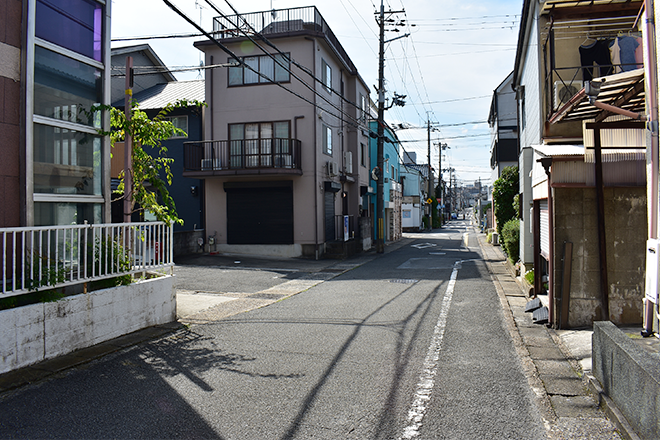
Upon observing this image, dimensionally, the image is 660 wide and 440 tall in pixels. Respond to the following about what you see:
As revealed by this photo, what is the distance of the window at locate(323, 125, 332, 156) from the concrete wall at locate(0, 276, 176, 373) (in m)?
14.0

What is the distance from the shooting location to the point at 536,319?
24.7 ft

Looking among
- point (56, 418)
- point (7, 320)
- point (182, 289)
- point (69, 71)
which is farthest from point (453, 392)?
point (182, 289)

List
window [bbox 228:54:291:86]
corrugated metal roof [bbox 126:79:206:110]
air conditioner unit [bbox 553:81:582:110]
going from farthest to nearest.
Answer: corrugated metal roof [bbox 126:79:206:110], window [bbox 228:54:291:86], air conditioner unit [bbox 553:81:582:110]

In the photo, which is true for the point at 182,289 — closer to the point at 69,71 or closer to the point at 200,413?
the point at 69,71

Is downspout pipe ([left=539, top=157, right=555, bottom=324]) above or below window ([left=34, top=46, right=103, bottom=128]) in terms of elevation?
below

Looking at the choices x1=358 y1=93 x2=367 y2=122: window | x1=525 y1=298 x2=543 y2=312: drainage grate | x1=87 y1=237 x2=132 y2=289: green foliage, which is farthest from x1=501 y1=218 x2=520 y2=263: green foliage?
x1=358 y1=93 x2=367 y2=122: window

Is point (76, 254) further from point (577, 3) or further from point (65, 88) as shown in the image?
point (577, 3)

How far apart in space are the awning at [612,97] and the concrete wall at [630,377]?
101 inches

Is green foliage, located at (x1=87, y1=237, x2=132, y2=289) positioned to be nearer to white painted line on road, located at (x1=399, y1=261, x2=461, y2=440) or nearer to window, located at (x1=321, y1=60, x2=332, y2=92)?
white painted line on road, located at (x1=399, y1=261, x2=461, y2=440)

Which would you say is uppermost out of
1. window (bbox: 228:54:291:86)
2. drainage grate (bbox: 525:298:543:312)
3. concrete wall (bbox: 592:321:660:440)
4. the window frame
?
window (bbox: 228:54:291:86)

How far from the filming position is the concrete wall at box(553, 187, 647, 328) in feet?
22.0

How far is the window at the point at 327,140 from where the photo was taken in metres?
20.6

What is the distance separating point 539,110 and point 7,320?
965cm

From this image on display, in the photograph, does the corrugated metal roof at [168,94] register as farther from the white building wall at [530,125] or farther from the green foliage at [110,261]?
the green foliage at [110,261]
